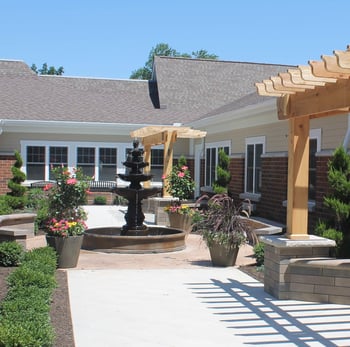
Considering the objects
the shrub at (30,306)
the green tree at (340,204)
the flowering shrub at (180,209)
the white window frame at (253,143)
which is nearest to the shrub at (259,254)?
the green tree at (340,204)

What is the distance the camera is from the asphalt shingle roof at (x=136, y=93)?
79.4ft

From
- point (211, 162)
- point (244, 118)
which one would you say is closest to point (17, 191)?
point (211, 162)

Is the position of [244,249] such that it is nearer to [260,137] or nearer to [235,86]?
[260,137]

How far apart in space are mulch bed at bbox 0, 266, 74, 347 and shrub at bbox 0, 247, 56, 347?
A: 0.55ft

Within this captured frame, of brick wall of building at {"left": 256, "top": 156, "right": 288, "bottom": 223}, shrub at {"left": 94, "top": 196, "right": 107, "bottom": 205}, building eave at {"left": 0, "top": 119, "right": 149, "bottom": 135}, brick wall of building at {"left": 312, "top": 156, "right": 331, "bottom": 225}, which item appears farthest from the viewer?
shrub at {"left": 94, "top": 196, "right": 107, "bottom": 205}

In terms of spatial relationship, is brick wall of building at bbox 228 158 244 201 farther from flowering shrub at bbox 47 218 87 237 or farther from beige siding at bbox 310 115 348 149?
flowering shrub at bbox 47 218 87 237

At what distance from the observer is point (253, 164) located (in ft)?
52.5

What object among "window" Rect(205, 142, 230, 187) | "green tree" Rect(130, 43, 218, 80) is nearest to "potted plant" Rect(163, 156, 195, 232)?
"window" Rect(205, 142, 230, 187)

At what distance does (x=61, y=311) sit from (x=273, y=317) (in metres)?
2.50

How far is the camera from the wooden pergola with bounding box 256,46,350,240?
260 inches

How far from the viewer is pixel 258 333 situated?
6.09 metres

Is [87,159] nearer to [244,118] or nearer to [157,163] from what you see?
[157,163]

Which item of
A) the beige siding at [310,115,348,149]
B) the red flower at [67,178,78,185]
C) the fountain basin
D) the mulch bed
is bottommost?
the mulch bed

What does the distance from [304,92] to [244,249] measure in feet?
19.5
